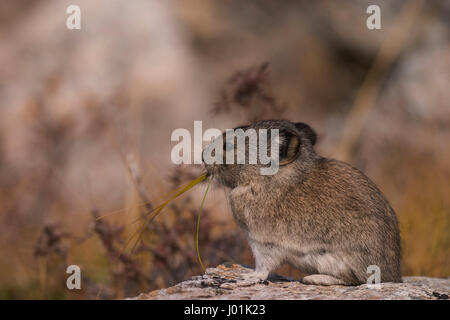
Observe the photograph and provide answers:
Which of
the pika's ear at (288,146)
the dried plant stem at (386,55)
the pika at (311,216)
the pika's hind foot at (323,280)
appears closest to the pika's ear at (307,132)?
the pika at (311,216)

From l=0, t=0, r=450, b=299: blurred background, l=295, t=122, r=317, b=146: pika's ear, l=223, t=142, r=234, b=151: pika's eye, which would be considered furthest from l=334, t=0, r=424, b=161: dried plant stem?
l=223, t=142, r=234, b=151: pika's eye

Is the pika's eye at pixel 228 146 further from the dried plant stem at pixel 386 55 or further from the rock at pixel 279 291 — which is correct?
the dried plant stem at pixel 386 55

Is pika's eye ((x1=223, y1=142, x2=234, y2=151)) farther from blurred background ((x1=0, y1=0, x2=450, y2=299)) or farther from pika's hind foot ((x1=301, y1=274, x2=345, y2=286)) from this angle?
blurred background ((x1=0, y1=0, x2=450, y2=299))

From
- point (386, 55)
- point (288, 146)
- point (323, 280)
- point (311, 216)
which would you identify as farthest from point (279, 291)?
point (386, 55)

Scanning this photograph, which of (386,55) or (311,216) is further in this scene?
(386,55)

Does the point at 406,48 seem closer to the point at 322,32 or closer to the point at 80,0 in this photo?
the point at 322,32

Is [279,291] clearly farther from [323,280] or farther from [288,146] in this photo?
[288,146]

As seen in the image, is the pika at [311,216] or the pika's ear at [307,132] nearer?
the pika at [311,216]
